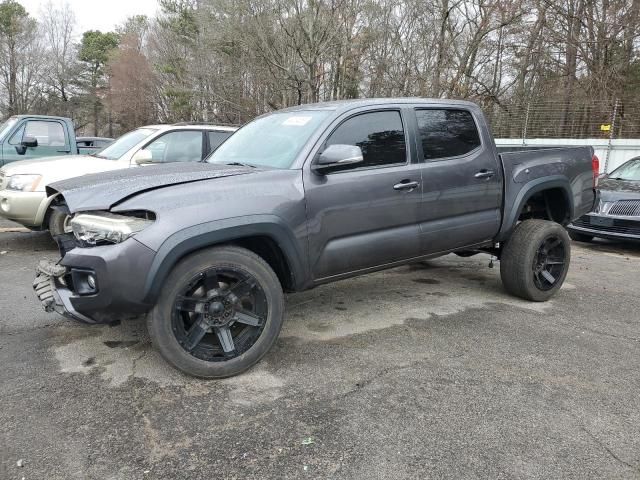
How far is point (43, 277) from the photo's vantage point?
329 cm

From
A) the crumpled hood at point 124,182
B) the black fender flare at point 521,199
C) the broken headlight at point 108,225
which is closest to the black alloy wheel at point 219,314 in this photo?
the broken headlight at point 108,225

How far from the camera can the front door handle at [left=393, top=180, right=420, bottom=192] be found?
380 centimetres

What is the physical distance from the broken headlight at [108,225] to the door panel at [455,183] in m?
2.17

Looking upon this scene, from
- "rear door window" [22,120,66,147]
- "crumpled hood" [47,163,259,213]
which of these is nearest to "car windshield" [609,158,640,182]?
"crumpled hood" [47,163,259,213]

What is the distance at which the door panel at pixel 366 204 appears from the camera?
3443 mm

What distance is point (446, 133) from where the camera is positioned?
432cm

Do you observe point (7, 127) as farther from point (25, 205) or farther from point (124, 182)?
point (124, 182)

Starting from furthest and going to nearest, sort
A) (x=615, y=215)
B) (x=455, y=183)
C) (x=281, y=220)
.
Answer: (x=615, y=215)
(x=455, y=183)
(x=281, y=220)

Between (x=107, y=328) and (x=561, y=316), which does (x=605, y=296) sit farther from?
(x=107, y=328)

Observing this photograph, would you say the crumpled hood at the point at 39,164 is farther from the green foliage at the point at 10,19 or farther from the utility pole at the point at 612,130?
the green foliage at the point at 10,19

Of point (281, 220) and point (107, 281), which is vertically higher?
point (281, 220)

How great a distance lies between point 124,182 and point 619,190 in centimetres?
779

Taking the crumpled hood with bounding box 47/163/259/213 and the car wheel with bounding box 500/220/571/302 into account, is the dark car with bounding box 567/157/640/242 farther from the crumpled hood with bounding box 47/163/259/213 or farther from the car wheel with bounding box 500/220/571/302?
the crumpled hood with bounding box 47/163/259/213

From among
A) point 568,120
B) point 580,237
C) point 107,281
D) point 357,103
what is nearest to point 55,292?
point 107,281
